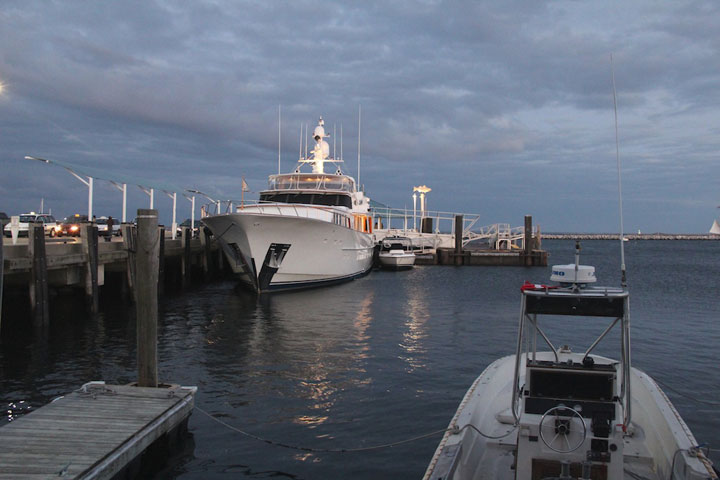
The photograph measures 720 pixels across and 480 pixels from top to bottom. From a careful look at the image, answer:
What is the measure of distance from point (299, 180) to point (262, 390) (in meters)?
21.1

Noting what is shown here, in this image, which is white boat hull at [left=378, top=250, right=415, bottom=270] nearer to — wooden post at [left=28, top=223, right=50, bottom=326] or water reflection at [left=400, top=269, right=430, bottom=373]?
water reflection at [left=400, top=269, right=430, bottom=373]

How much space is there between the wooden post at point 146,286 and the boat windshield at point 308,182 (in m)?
22.2

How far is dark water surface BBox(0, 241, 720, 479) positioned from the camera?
25.8 feet

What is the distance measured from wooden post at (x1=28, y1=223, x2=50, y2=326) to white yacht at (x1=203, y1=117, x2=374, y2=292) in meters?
8.25

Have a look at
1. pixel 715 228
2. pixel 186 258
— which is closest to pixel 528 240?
pixel 186 258

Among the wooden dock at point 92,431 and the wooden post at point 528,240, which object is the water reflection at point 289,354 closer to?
the wooden dock at point 92,431

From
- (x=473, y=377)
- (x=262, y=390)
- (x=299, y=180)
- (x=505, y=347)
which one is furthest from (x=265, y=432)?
(x=299, y=180)

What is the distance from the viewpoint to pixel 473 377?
37.9 feet

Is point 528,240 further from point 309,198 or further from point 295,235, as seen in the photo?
point 295,235

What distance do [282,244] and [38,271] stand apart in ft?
33.6

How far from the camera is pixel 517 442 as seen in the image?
17.4ft

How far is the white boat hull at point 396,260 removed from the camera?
132ft

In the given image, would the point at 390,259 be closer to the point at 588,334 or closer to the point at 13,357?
the point at 588,334

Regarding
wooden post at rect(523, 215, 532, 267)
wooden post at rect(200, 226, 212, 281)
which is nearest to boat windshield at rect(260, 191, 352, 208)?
wooden post at rect(200, 226, 212, 281)
